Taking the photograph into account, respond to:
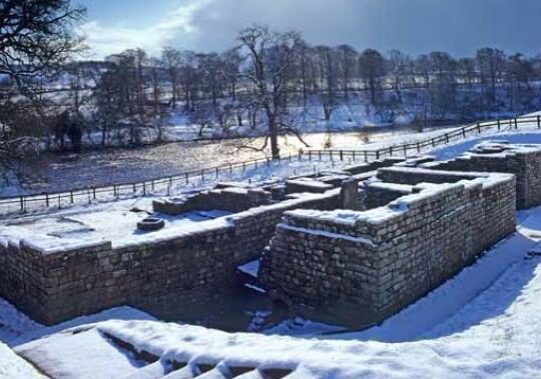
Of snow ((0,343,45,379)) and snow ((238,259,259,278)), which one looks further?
snow ((238,259,259,278))

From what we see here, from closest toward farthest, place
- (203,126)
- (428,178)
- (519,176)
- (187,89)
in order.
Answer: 1. (428,178)
2. (519,176)
3. (203,126)
4. (187,89)

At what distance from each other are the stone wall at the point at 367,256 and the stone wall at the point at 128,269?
2.82ft

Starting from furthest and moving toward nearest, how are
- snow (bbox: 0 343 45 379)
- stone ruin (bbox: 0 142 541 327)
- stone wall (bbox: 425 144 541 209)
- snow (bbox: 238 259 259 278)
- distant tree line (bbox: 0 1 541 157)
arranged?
distant tree line (bbox: 0 1 541 157), stone wall (bbox: 425 144 541 209), snow (bbox: 238 259 259 278), stone ruin (bbox: 0 142 541 327), snow (bbox: 0 343 45 379)

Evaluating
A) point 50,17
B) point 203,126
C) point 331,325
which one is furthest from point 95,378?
point 203,126

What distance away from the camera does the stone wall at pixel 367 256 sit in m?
8.98

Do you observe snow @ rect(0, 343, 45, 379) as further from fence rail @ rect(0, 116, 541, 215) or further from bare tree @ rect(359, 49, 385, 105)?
bare tree @ rect(359, 49, 385, 105)

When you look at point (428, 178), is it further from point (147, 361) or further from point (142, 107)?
point (142, 107)

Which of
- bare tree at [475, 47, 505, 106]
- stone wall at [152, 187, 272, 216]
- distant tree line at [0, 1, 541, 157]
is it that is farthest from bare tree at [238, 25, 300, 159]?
bare tree at [475, 47, 505, 106]

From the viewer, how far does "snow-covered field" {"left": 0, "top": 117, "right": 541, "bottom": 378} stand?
4.92 meters

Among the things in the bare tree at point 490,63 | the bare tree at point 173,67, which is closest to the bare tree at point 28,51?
the bare tree at point 173,67

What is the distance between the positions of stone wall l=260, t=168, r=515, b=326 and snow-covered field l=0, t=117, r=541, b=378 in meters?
0.33

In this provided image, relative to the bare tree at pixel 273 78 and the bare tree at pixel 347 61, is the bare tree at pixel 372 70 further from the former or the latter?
the bare tree at pixel 273 78

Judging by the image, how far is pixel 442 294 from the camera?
10.3 m

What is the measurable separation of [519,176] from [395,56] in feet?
352
